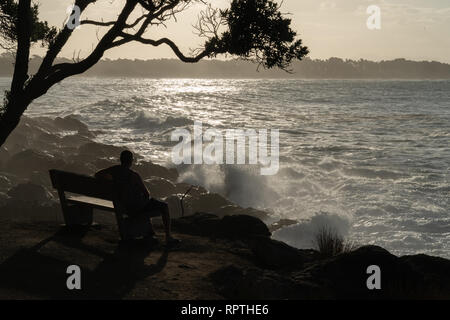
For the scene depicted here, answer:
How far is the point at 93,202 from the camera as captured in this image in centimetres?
985

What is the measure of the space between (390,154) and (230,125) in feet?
72.0

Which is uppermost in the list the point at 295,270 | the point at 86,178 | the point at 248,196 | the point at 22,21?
the point at 22,21

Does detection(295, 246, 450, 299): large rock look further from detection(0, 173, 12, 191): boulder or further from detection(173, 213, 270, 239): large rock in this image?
detection(0, 173, 12, 191): boulder

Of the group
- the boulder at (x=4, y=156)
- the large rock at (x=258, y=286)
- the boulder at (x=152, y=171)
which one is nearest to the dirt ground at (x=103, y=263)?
the large rock at (x=258, y=286)

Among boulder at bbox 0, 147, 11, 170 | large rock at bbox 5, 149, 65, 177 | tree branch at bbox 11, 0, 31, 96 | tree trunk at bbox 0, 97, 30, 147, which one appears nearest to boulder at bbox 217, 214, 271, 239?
tree trunk at bbox 0, 97, 30, 147

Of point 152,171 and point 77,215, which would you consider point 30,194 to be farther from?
point 152,171

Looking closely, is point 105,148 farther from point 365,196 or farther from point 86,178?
point 86,178

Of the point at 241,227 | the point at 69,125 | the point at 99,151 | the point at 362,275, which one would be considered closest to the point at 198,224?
the point at 241,227

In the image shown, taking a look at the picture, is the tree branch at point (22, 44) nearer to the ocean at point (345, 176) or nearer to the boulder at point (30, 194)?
the boulder at point (30, 194)

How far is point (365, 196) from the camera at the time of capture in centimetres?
2392

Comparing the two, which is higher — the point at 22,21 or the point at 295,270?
the point at 22,21
